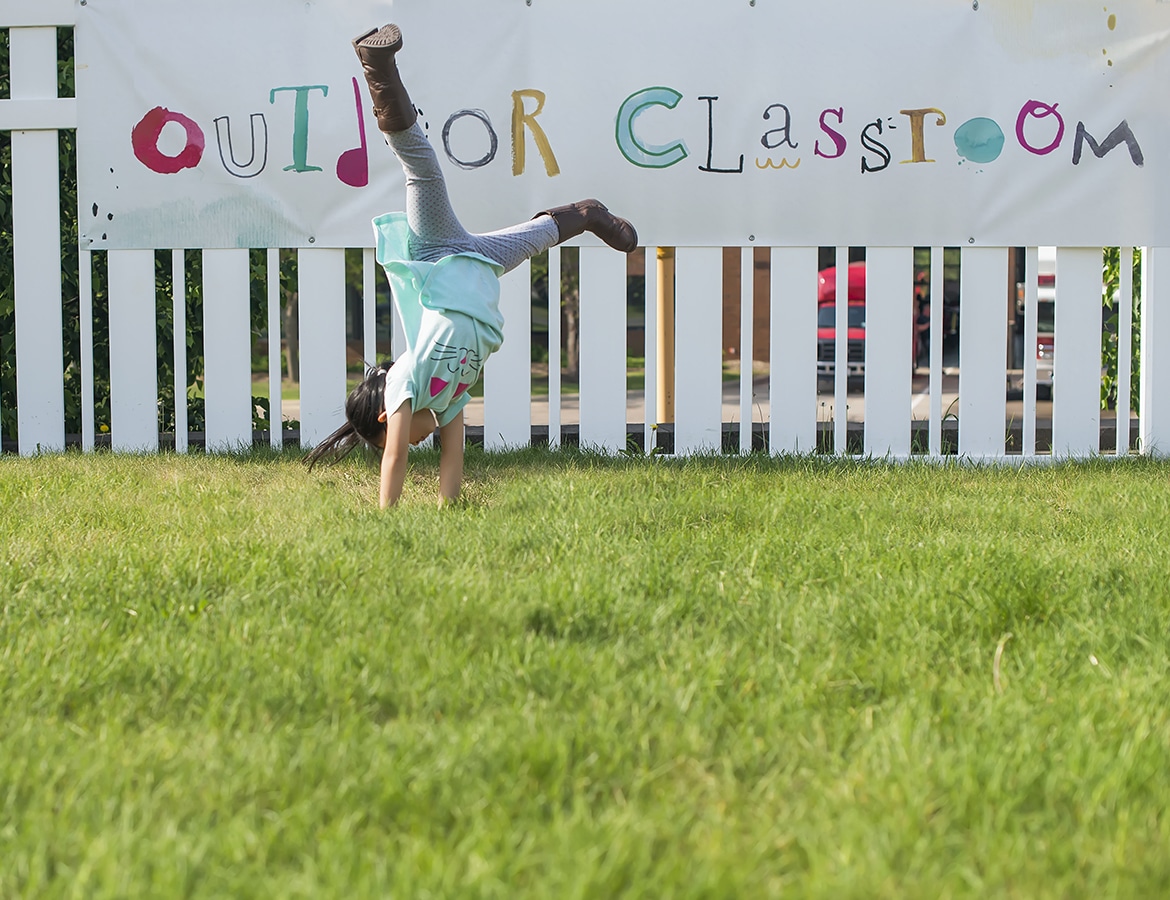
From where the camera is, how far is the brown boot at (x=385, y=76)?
3.61 meters

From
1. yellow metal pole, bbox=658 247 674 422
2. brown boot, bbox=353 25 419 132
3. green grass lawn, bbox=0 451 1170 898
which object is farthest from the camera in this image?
yellow metal pole, bbox=658 247 674 422

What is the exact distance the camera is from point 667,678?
231 centimetres

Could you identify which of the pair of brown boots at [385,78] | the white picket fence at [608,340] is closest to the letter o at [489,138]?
the white picket fence at [608,340]

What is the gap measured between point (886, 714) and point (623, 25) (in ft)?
12.5

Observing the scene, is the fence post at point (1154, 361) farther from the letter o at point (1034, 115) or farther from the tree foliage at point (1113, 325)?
the letter o at point (1034, 115)

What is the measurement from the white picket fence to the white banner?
0.46ft

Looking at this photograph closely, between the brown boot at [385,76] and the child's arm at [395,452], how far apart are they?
0.85 meters

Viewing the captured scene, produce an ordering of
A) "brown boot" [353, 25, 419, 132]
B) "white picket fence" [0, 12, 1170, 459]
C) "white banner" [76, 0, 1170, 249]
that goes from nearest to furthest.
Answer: "brown boot" [353, 25, 419, 132] → "white banner" [76, 0, 1170, 249] → "white picket fence" [0, 12, 1170, 459]

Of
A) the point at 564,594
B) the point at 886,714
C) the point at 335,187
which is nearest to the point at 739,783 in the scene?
the point at 886,714

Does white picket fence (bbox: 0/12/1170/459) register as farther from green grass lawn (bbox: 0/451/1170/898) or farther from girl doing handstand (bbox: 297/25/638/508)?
green grass lawn (bbox: 0/451/1170/898)

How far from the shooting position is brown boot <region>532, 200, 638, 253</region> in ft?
14.5

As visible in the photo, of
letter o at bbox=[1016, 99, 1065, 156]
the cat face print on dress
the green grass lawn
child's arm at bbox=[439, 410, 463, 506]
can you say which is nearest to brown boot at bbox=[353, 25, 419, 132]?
the cat face print on dress

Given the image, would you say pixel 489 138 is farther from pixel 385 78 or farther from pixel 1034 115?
pixel 1034 115

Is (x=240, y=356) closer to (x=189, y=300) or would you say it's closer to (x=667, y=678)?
(x=189, y=300)
